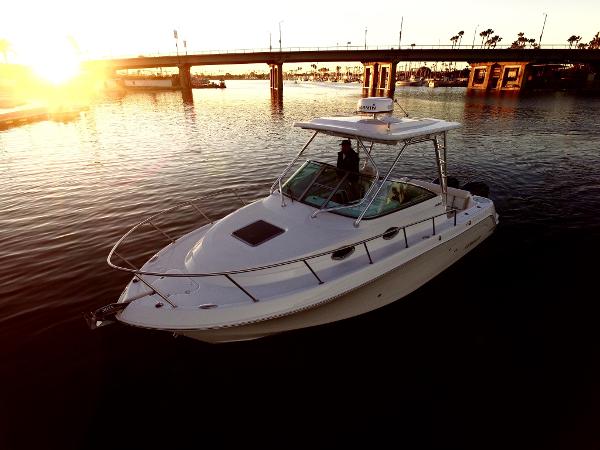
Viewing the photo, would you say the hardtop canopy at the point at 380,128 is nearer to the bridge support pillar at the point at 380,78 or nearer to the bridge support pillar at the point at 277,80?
the bridge support pillar at the point at 277,80

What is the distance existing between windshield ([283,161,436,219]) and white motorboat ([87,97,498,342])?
26 mm

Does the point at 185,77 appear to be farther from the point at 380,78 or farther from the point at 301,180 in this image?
the point at 301,180

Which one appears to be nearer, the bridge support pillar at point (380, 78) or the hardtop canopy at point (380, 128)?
the hardtop canopy at point (380, 128)

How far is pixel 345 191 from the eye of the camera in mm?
7641

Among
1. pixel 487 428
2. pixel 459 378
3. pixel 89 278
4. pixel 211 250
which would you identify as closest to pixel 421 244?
pixel 459 378

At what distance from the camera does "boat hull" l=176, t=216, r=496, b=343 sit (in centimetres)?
568

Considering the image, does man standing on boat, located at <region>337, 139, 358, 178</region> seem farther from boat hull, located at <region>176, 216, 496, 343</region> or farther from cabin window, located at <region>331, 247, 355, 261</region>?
boat hull, located at <region>176, 216, 496, 343</region>

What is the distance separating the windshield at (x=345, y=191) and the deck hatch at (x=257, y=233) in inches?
49.4

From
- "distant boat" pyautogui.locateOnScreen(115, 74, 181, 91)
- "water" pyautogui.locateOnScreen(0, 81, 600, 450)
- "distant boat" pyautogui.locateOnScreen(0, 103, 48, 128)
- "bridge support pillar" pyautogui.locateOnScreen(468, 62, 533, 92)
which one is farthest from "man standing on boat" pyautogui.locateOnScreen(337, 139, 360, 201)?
"distant boat" pyautogui.locateOnScreen(115, 74, 181, 91)

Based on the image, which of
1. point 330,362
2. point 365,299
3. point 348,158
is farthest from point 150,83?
point 330,362

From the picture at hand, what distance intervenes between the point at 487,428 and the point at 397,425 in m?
1.47

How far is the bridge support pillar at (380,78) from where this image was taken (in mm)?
75750

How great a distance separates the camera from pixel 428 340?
23.7 ft

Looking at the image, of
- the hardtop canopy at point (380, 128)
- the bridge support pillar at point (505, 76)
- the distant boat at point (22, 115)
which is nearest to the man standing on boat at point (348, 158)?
the hardtop canopy at point (380, 128)
